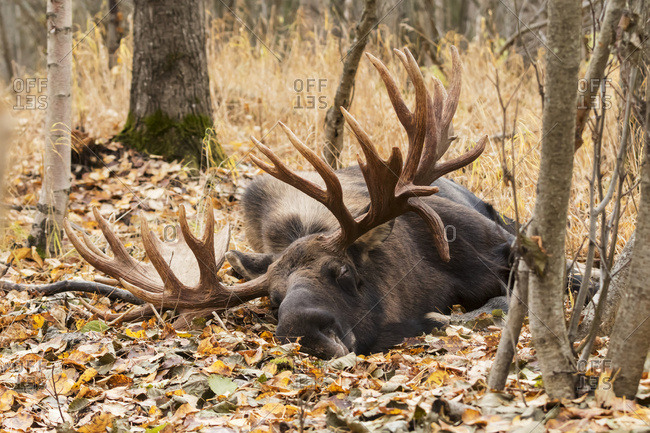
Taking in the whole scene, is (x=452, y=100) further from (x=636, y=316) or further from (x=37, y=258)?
(x=37, y=258)

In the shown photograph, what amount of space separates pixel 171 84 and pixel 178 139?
0.62 m

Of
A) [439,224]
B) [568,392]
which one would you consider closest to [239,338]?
[439,224]

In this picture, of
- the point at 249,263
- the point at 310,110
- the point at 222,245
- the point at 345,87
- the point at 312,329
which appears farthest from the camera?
the point at 310,110

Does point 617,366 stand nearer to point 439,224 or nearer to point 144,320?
point 439,224

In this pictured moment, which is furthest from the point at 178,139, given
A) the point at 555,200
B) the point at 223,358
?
the point at 555,200

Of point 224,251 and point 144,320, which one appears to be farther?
point 224,251

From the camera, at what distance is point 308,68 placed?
10336mm

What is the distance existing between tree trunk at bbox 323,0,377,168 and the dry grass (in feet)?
1.23

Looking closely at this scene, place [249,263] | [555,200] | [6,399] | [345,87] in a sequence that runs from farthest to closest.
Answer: [345,87] < [249,263] < [6,399] < [555,200]

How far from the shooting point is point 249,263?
503cm

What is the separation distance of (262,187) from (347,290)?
1694mm

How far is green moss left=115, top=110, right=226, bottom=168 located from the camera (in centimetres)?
804

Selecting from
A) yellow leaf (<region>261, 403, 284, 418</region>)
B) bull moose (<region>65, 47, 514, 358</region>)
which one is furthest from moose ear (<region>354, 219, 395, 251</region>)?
yellow leaf (<region>261, 403, 284, 418</region>)

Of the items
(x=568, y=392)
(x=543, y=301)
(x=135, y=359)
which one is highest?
(x=543, y=301)
